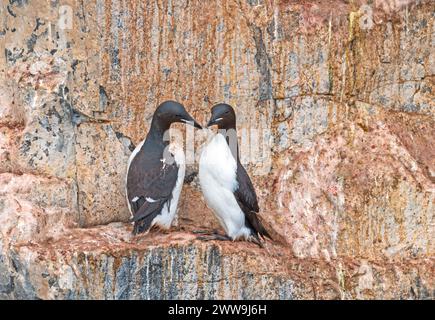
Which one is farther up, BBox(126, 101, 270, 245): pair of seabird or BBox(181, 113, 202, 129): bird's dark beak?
BBox(181, 113, 202, 129): bird's dark beak

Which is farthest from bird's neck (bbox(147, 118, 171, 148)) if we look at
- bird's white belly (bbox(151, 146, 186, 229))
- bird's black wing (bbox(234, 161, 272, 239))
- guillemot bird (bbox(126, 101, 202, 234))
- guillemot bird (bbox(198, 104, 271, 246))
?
bird's black wing (bbox(234, 161, 272, 239))

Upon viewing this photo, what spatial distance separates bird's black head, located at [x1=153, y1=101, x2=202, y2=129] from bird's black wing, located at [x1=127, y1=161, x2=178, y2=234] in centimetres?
44

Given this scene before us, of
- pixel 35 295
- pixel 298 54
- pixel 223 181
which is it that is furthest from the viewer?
pixel 298 54

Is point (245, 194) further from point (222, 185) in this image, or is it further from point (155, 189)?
point (155, 189)

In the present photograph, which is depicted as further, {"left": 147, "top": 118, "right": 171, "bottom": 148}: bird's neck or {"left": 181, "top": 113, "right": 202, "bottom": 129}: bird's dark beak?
{"left": 147, "top": 118, "right": 171, "bottom": 148}: bird's neck

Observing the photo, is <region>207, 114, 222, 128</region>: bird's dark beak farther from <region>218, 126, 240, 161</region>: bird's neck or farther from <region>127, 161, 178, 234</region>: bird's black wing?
<region>127, 161, 178, 234</region>: bird's black wing

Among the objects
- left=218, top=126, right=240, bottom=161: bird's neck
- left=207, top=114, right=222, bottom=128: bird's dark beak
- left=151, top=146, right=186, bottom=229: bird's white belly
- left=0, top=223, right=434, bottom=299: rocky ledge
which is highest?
left=207, top=114, right=222, bottom=128: bird's dark beak

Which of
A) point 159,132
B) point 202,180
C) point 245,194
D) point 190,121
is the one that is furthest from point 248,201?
point 159,132

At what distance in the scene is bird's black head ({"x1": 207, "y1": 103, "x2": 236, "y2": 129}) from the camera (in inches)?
449

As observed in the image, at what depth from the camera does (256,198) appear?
11.5m

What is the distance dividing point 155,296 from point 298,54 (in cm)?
309
